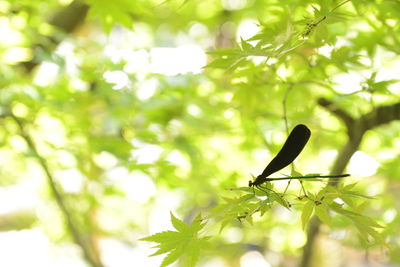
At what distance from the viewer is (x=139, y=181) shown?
4.79ft

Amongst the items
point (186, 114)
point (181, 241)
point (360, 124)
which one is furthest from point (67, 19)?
point (181, 241)

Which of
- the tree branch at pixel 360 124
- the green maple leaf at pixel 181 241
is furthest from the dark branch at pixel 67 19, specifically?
the green maple leaf at pixel 181 241

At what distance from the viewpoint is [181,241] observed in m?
0.56

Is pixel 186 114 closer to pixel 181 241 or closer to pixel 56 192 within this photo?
pixel 56 192

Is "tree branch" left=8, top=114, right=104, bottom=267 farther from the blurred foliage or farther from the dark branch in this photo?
the dark branch

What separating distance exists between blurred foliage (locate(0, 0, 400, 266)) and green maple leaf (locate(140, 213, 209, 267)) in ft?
0.93

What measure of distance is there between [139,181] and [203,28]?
706 mm

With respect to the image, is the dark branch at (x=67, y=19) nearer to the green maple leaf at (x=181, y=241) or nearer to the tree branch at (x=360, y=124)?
the tree branch at (x=360, y=124)

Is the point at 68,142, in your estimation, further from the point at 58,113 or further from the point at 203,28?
the point at 203,28

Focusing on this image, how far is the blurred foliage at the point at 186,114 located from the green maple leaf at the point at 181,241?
0.28 metres

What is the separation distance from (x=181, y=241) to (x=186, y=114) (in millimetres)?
727

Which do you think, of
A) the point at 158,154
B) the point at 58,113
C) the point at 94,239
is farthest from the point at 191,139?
the point at 94,239

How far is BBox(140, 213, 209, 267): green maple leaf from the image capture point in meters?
0.55

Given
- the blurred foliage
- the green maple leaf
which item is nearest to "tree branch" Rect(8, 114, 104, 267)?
the blurred foliage
